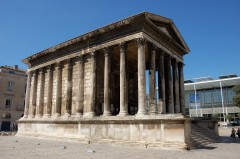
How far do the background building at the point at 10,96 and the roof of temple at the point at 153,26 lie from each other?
19289 millimetres

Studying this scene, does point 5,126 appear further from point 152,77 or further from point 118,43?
point 152,77

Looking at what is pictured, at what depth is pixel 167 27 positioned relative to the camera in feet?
64.3

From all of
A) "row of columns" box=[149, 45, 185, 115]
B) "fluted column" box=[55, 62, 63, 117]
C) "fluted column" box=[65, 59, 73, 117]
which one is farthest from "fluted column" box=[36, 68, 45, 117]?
"row of columns" box=[149, 45, 185, 115]

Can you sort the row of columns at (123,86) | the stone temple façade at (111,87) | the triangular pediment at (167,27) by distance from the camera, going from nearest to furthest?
the stone temple façade at (111,87), the row of columns at (123,86), the triangular pediment at (167,27)

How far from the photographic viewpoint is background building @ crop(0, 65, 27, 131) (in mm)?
39500

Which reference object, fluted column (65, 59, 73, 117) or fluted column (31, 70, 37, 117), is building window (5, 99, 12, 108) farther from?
fluted column (65, 59, 73, 117)

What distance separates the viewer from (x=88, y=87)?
18781 mm

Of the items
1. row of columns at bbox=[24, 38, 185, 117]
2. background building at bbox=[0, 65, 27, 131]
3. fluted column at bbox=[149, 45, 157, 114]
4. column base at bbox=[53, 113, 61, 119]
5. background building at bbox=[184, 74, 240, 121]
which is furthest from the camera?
background building at bbox=[184, 74, 240, 121]

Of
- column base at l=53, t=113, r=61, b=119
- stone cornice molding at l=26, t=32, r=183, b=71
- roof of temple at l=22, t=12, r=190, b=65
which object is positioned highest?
roof of temple at l=22, t=12, r=190, b=65

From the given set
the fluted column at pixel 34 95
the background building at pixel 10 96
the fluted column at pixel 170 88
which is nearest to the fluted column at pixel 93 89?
the fluted column at pixel 170 88

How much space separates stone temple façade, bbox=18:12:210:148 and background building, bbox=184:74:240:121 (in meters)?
38.1

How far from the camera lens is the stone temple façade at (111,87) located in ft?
46.4

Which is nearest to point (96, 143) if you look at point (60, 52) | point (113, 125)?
point (113, 125)

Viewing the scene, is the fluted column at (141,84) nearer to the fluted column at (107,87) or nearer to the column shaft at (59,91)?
the fluted column at (107,87)
